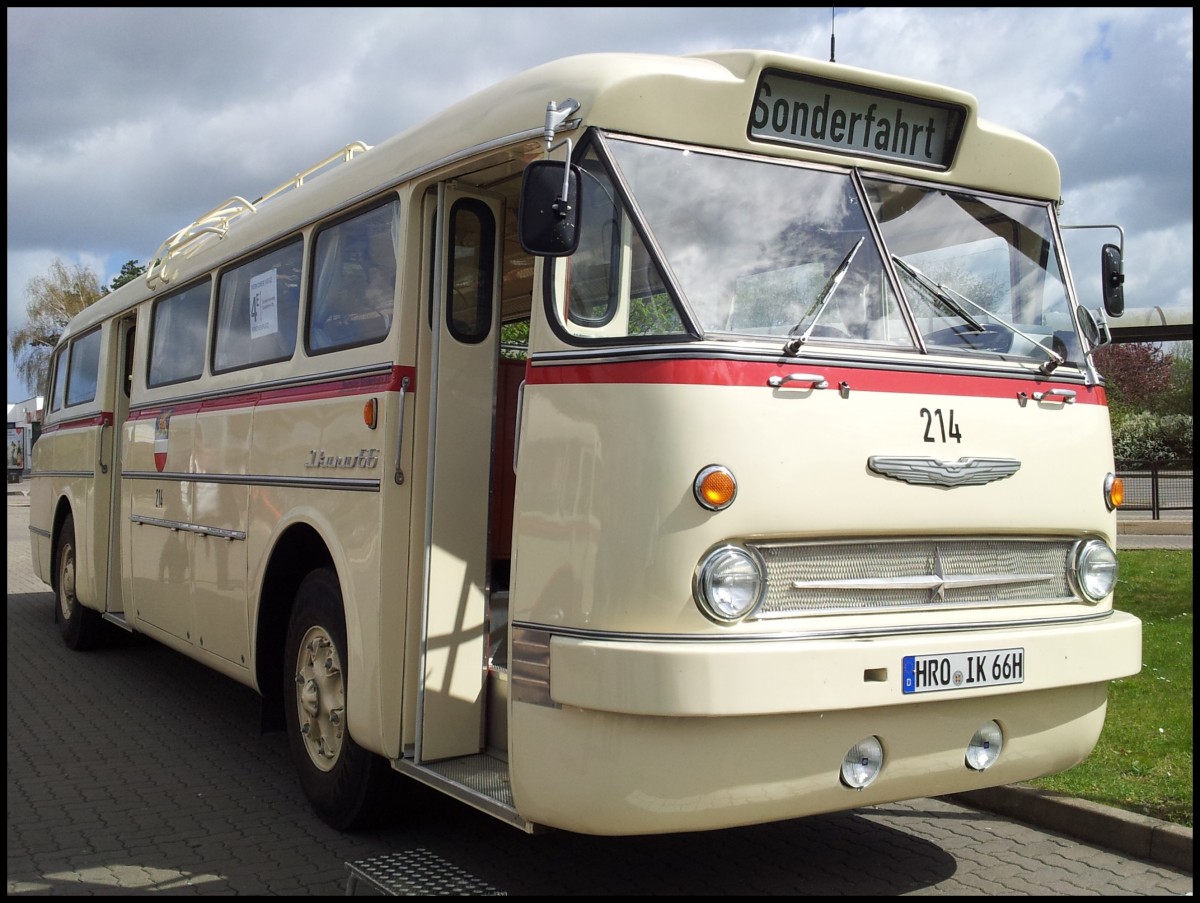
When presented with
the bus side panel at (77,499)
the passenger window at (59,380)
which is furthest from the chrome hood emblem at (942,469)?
the passenger window at (59,380)

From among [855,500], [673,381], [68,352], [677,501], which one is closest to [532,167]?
[673,381]

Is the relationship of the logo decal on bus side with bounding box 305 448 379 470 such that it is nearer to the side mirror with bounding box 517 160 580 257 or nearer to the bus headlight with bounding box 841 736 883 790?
the side mirror with bounding box 517 160 580 257

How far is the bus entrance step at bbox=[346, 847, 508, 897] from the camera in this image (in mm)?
4363

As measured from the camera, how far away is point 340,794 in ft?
18.4

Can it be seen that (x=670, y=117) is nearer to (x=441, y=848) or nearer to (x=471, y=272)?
(x=471, y=272)

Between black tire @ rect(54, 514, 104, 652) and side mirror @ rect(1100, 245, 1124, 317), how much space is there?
27.8 ft

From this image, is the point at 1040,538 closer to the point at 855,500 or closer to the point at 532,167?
the point at 855,500

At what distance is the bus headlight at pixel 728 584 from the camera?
398 centimetres

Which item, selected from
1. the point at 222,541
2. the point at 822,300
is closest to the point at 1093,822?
the point at 822,300

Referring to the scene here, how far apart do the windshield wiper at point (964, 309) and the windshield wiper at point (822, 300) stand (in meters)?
0.25

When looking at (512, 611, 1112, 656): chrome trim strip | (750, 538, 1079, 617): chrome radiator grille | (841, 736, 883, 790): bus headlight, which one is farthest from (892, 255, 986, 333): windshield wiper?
(841, 736, 883, 790): bus headlight

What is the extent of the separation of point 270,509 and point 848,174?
3.33 metres

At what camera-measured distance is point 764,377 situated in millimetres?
4168

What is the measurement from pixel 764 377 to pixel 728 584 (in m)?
0.71
